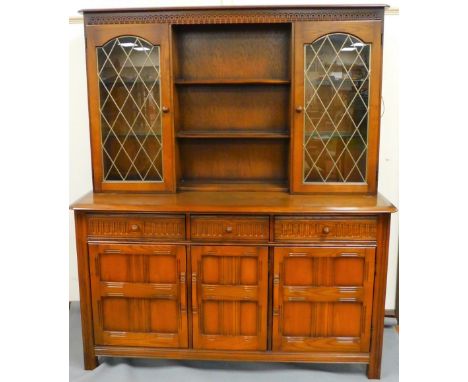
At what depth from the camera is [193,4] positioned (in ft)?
7.89

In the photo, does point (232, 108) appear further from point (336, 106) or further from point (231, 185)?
point (336, 106)

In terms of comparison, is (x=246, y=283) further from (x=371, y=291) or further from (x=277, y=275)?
(x=371, y=291)

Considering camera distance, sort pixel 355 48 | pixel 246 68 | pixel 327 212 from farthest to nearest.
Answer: pixel 246 68 < pixel 355 48 < pixel 327 212

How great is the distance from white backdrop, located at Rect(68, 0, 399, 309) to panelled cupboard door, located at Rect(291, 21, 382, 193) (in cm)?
41

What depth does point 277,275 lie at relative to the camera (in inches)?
78.7

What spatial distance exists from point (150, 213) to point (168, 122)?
51 cm

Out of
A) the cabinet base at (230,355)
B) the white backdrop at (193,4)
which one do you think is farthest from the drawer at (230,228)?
the white backdrop at (193,4)

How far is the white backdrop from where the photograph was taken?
2.40m

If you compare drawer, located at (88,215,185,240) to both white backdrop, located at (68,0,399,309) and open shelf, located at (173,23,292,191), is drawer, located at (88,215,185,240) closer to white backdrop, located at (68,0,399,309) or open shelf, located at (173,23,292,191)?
open shelf, located at (173,23,292,191)

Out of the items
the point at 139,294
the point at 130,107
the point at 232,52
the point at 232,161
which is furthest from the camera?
the point at 232,161

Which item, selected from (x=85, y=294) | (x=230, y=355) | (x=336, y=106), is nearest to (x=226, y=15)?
(x=336, y=106)

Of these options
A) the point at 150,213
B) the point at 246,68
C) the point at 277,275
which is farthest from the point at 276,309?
the point at 246,68

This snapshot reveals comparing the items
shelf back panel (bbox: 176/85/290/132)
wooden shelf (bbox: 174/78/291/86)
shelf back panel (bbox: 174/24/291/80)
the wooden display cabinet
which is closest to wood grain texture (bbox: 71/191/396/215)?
the wooden display cabinet

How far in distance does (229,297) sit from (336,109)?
1123 millimetres
